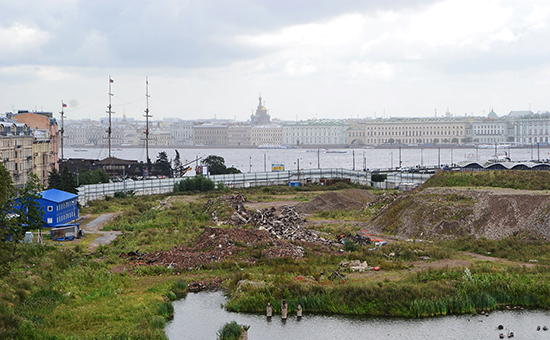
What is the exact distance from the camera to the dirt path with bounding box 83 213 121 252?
97.1 feet

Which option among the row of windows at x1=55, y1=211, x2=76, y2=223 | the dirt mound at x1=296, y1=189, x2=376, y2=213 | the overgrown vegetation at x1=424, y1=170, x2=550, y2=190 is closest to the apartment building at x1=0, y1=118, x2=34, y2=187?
the row of windows at x1=55, y1=211, x2=76, y2=223

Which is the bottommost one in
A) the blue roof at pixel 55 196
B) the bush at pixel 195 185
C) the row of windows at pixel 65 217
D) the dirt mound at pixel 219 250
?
the dirt mound at pixel 219 250

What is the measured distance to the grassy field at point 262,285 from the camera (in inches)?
681

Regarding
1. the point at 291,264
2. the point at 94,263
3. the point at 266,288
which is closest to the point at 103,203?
the point at 94,263

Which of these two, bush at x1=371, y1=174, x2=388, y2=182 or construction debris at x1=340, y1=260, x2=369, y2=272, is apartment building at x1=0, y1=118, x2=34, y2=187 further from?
construction debris at x1=340, y1=260, x2=369, y2=272

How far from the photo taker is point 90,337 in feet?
51.8

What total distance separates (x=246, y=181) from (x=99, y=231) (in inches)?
1276

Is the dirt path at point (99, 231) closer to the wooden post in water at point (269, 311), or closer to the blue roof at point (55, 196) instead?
the blue roof at point (55, 196)

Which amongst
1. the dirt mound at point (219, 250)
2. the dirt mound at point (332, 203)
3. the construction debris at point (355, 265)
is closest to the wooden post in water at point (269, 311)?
the construction debris at point (355, 265)

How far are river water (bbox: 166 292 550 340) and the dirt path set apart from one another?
1138cm

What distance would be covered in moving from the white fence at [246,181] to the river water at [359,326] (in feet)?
103

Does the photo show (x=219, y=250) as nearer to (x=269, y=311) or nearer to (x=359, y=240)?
(x=359, y=240)

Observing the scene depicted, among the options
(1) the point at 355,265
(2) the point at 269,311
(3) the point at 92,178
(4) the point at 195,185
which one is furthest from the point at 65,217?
(3) the point at 92,178

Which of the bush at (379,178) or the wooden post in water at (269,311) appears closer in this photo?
the wooden post in water at (269,311)
